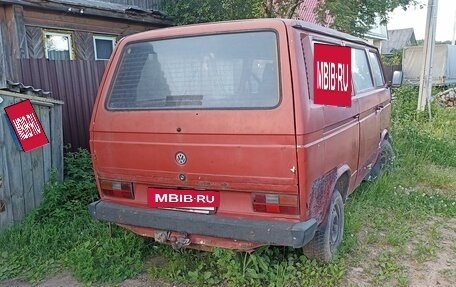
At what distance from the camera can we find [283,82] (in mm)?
2432

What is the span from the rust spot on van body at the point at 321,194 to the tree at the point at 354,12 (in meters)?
7.31

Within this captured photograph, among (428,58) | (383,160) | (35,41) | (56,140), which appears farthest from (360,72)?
(428,58)

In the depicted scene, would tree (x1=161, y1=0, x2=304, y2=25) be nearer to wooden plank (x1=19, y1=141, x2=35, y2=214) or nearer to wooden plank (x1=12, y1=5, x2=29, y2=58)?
wooden plank (x1=12, y1=5, x2=29, y2=58)

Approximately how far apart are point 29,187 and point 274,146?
2.82 metres

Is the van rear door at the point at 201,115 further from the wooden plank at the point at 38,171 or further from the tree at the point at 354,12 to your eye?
the tree at the point at 354,12

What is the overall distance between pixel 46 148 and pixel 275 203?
2797mm

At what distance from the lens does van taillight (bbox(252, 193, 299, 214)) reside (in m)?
2.45

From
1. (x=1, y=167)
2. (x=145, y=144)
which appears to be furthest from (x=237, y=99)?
(x=1, y=167)

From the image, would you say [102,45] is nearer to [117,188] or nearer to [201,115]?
[117,188]

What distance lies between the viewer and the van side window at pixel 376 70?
181 inches

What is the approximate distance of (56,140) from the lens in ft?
14.0

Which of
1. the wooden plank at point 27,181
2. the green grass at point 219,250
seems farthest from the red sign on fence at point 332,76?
the wooden plank at point 27,181

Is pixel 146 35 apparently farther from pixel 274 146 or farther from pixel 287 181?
pixel 287 181

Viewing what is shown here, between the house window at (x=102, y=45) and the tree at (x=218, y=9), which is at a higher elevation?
the tree at (x=218, y=9)
